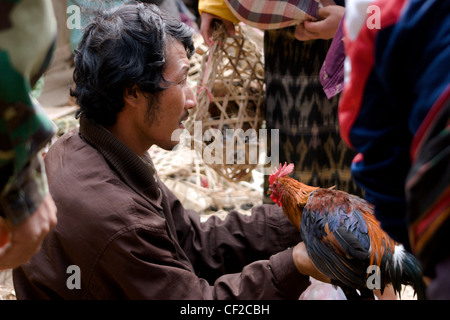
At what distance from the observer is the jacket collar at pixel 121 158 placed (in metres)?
1.61

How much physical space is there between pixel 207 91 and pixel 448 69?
1598 millimetres

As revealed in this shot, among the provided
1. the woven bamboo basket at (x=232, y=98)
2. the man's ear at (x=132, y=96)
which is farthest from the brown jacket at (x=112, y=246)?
the woven bamboo basket at (x=232, y=98)

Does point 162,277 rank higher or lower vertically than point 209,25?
lower

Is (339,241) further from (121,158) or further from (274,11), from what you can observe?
(274,11)

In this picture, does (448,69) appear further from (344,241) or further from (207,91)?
(207,91)

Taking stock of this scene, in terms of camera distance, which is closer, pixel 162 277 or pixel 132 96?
pixel 162 277

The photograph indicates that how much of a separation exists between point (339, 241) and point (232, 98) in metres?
0.95

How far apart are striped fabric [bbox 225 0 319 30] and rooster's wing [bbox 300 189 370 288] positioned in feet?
2.50

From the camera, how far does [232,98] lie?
7.57 ft

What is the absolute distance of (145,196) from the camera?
1.65 m

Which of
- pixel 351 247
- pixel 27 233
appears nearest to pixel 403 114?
pixel 27 233

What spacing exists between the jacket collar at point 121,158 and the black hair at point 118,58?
59 mm
